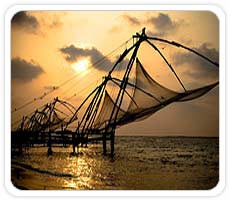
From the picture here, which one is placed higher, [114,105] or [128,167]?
[114,105]

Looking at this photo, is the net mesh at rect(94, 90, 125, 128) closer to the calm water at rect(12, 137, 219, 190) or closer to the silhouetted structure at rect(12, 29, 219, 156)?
the silhouetted structure at rect(12, 29, 219, 156)

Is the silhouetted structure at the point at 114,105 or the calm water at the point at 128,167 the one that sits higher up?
the silhouetted structure at the point at 114,105
